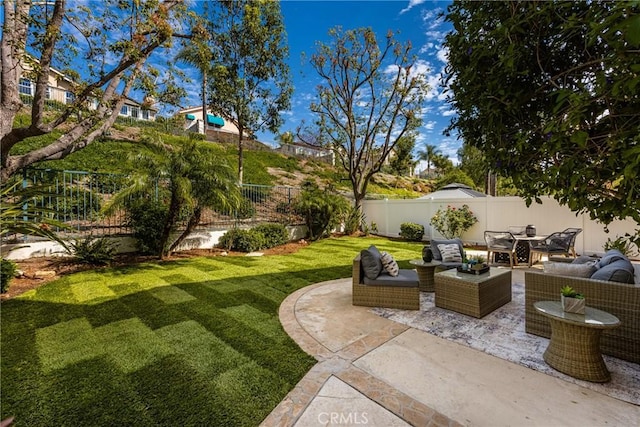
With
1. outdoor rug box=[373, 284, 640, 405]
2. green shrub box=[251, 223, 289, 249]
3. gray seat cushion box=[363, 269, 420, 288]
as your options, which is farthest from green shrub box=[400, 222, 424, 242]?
gray seat cushion box=[363, 269, 420, 288]

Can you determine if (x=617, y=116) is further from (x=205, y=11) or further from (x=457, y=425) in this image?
(x=205, y=11)

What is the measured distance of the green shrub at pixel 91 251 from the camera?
620 cm

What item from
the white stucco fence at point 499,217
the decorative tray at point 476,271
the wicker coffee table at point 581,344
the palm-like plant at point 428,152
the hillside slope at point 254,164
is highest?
the palm-like plant at point 428,152

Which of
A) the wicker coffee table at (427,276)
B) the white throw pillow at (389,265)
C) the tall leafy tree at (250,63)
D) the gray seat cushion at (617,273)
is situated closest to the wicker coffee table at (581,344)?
the gray seat cushion at (617,273)

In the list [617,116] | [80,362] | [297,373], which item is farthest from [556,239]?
[80,362]

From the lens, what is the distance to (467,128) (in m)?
2.67

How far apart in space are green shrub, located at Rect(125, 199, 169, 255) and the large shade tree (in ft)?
24.4

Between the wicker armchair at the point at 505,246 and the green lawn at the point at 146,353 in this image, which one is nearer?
the green lawn at the point at 146,353

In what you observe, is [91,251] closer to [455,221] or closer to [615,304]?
[615,304]

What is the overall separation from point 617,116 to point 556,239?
7365 millimetres

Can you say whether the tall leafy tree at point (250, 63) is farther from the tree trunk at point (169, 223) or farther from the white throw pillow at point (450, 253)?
the white throw pillow at point (450, 253)

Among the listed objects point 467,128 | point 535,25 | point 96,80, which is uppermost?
point 96,80

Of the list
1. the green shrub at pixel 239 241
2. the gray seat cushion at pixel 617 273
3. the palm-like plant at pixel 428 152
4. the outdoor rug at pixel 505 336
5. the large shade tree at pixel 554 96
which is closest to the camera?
the large shade tree at pixel 554 96

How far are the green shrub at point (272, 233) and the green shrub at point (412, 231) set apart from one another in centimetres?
539
